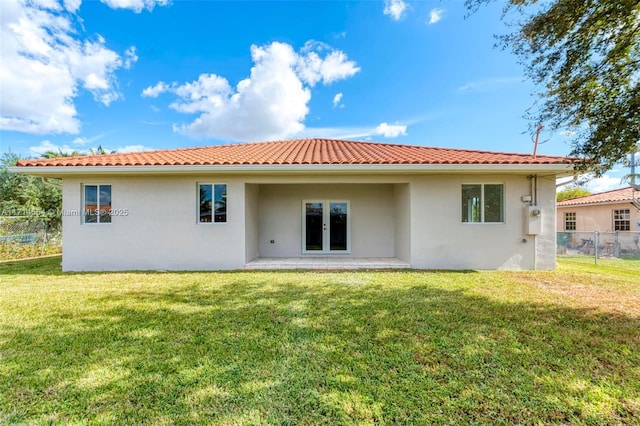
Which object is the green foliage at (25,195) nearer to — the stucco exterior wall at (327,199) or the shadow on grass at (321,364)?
the stucco exterior wall at (327,199)

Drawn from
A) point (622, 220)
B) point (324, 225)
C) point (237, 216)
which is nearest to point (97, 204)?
point (237, 216)

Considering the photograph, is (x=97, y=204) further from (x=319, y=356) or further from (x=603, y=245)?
(x=603, y=245)

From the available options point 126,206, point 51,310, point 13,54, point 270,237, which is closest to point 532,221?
point 270,237

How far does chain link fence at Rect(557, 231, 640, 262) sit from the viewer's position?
37.3 feet

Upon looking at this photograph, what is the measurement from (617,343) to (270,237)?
969cm

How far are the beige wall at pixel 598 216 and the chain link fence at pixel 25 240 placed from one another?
103 ft

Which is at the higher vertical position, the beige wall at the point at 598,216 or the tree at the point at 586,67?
the tree at the point at 586,67

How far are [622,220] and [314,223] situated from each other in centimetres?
1959

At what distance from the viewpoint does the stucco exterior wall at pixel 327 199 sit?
11.2m

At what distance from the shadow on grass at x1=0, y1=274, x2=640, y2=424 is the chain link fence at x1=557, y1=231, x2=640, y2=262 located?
10182 millimetres

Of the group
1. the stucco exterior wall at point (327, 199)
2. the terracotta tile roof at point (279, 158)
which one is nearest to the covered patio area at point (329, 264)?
the stucco exterior wall at point (327, 199)

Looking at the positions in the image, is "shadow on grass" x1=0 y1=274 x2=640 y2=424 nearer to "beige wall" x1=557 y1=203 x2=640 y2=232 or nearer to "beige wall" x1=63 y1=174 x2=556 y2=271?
"beige wall" x1=63 y1=174 x2=556 y2=271

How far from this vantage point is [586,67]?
16.7ft

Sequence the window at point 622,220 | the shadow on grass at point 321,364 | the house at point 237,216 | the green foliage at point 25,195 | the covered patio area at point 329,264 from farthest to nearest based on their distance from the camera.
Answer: the green foliage at point 25,195, the window at point 622,220, the covered patio area at point 329,264, the house at point 237,216, the shadow on grass at point 321,364
